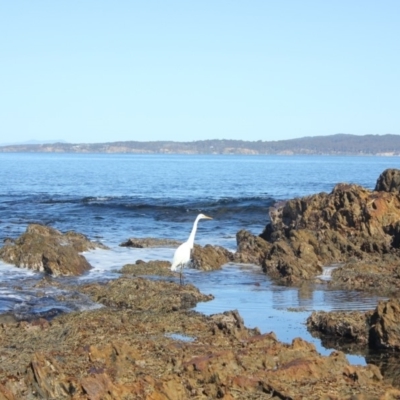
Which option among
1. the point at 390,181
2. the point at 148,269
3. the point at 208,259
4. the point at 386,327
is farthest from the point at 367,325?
the point at 390,181

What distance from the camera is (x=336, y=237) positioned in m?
19.8

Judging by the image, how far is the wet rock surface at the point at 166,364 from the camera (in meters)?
7.23

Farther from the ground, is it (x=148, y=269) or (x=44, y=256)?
(x=44, y=256)

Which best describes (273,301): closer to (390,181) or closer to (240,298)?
(240,298)

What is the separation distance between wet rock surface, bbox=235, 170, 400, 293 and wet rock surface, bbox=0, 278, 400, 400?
6443 millimetres

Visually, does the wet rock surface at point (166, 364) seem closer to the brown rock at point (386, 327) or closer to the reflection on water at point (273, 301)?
the reflection on water at point (273, 301)

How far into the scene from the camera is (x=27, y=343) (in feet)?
31.4

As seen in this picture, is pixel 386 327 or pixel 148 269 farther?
pixel 148 269

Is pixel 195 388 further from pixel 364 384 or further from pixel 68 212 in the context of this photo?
pixel 68 212

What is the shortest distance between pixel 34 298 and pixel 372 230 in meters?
9.87

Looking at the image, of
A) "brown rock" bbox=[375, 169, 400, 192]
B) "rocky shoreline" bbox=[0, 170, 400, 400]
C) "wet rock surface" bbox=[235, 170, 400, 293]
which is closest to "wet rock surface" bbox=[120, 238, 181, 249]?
"wet rock surface" bbox=[235, 170, 400, 293]

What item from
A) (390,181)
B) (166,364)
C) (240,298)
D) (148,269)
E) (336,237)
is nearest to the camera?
(166,364)

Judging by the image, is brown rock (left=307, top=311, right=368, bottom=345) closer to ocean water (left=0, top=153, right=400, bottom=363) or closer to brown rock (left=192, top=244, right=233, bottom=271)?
ocean water (left=0, top=153, right=400, bottom=363)

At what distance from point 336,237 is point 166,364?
12178 mm
